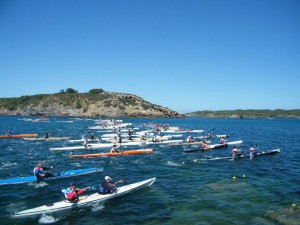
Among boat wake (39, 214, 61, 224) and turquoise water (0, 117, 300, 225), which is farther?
turquoise water (0, 117, 300, 225)

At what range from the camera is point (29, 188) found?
2397cm

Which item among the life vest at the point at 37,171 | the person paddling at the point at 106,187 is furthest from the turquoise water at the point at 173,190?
the life vest at the point at 37,171

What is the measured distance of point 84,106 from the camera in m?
159

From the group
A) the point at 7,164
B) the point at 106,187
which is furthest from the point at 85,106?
the point at 106,187

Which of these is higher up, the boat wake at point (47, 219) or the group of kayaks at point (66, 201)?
the group of kayaks at point (66, 201)

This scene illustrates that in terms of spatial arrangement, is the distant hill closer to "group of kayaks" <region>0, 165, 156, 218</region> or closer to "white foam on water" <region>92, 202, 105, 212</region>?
"group of kayaks" <region>0, 165, 156, 218</region>

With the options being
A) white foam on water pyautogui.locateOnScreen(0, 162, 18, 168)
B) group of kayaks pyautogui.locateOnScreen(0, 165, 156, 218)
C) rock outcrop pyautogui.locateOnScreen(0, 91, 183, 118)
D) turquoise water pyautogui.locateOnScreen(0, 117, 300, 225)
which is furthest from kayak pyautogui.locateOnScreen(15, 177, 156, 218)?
rock outcrop pyautogui.locateOnScreen(0, 91, 183, 118)

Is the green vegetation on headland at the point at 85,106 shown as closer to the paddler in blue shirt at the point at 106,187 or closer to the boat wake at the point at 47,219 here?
the paddler in blue shirt at the point at 106,187

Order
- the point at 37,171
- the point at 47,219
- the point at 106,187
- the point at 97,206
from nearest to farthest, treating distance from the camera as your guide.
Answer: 1. the point at 47,219
2. the point at 97,206
3. the point at 106,187
4. the point at 37,171

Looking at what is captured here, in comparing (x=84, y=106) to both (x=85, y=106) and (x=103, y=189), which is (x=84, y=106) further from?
(x=103, y=189)

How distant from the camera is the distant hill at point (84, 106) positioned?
15575 centimetres

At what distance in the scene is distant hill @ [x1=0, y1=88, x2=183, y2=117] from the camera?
15575cm

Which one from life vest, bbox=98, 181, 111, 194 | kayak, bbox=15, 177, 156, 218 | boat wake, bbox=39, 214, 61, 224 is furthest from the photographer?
life vest, bbox=98, 181, 111, 194

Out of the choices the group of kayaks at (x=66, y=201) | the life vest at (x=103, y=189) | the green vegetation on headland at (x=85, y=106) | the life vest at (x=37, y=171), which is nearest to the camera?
the group of kayaks at (x=66, y=201)
